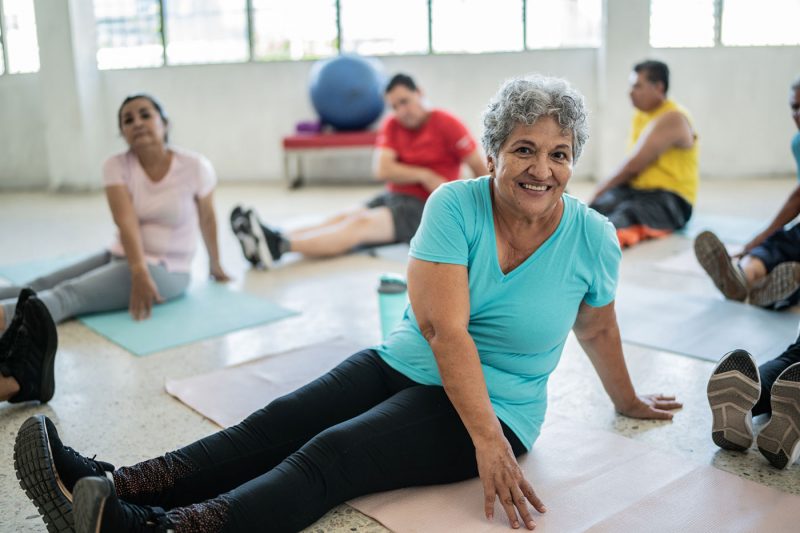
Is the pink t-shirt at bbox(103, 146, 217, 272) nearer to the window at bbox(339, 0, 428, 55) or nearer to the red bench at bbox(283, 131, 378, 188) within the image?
the red bench at bbox(283, 131, 378, 188)

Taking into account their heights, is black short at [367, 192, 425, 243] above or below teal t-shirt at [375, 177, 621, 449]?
below

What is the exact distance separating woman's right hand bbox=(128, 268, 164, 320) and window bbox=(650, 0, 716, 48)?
4962 mm

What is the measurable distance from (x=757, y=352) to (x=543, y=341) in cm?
134

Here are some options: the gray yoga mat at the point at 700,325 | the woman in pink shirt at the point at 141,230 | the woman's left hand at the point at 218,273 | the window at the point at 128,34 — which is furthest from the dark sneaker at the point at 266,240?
the window at the point at 128,34

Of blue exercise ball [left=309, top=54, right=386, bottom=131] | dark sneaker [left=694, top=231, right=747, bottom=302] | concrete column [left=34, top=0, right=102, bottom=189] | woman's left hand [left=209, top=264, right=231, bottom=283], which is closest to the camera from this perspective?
dark sneaker [left=694, top=231, right=747, bottom=302]

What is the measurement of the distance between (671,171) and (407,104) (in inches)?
64.4

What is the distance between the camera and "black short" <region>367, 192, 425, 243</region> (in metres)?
4.44

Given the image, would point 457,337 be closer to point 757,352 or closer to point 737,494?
point 737,494

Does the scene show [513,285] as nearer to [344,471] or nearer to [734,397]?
[344,471]

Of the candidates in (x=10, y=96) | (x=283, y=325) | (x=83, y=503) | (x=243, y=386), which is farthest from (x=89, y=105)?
(x=83, y=503)

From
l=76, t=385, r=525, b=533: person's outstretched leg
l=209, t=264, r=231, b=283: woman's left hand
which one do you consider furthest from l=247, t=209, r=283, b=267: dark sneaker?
l=76, t=385, r=525, b=533: person's outstretched leg

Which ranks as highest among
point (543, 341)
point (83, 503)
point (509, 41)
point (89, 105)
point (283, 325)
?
point (509, 41)

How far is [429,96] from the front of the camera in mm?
7156

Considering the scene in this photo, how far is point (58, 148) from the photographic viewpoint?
706 centimetres
